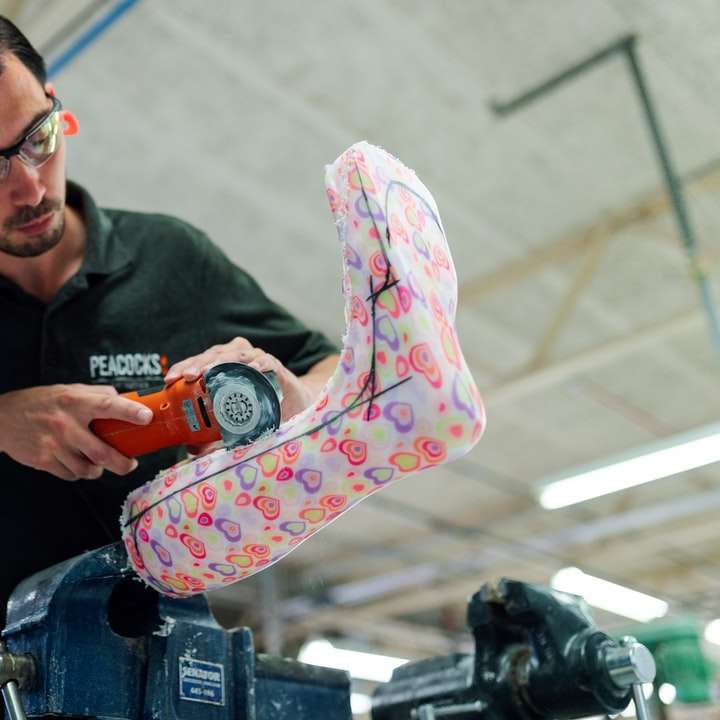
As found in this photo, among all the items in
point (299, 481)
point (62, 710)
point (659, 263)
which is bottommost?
point (62, 710)

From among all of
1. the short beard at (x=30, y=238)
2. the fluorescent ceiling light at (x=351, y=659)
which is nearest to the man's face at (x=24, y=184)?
the short beard at (x=30, y=238)

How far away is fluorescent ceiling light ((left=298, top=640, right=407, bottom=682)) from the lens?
9.82m

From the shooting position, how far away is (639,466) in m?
5.71

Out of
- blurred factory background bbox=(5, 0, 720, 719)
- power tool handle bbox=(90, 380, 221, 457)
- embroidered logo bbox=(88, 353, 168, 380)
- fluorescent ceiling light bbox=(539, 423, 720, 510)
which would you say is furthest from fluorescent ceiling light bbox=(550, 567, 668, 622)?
power tool handle bbox=(90, 380, 221, 457)

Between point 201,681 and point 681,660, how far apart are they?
892mm

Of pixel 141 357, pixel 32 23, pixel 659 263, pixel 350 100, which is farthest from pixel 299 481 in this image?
pixel 659 263

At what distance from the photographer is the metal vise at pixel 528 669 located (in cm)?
118

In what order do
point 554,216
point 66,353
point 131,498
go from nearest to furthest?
1. point 131,498
2. point 66,353
3. point 554,216

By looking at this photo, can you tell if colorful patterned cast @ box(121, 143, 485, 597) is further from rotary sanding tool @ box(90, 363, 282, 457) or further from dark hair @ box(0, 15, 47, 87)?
dark hair @ box(0, 15, 47, 87)

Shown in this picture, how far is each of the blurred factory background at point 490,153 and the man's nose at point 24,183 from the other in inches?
57.0

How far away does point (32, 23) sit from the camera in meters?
3.13

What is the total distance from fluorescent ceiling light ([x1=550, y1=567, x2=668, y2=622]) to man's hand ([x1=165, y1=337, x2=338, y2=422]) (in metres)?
8.23

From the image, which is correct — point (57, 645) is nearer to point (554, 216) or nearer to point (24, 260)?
point (24, 260)

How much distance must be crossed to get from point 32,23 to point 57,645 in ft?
8.73
